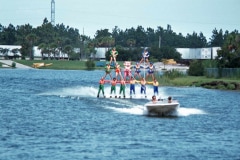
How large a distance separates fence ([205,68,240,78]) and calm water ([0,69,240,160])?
3791 cm

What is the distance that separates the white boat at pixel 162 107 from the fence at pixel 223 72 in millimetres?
57153

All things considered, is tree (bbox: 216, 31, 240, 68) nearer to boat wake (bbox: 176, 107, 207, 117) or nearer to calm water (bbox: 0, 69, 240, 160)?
calm water (bbox: 0, 69, 240, 160)

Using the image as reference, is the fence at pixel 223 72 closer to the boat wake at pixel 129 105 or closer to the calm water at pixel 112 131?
the boat wake at pixel 129 105

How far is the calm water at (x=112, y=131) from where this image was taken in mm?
40062

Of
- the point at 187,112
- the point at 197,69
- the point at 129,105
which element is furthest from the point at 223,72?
the point at 187,112

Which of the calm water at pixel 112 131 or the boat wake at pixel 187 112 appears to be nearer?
the calm water at pixel 112 131

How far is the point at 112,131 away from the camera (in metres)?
49.3

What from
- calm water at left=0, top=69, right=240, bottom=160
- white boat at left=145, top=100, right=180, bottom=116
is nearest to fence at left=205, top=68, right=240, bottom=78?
calm water at left=0, top=69, right=240, bottom=160

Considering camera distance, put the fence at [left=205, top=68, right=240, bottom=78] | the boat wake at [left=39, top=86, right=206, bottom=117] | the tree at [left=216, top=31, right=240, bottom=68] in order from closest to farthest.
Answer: the boat wake at [left=39, top=86, right=206, bottom=117] < the fence at [left=205, top=68, right=240, bottom=78] < the tree at [left=216, top=31, right=240, bottom=68]

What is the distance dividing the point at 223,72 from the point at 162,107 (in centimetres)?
6264

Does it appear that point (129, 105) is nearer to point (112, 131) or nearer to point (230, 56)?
point (112, 131)

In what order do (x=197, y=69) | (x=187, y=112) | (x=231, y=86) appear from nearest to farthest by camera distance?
1. (x=187, y=112)
2. (x=231, y=86)
3. (x=197, y=69)

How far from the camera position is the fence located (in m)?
116

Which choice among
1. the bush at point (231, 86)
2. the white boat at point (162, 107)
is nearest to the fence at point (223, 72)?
the bush at point (231, 86)
